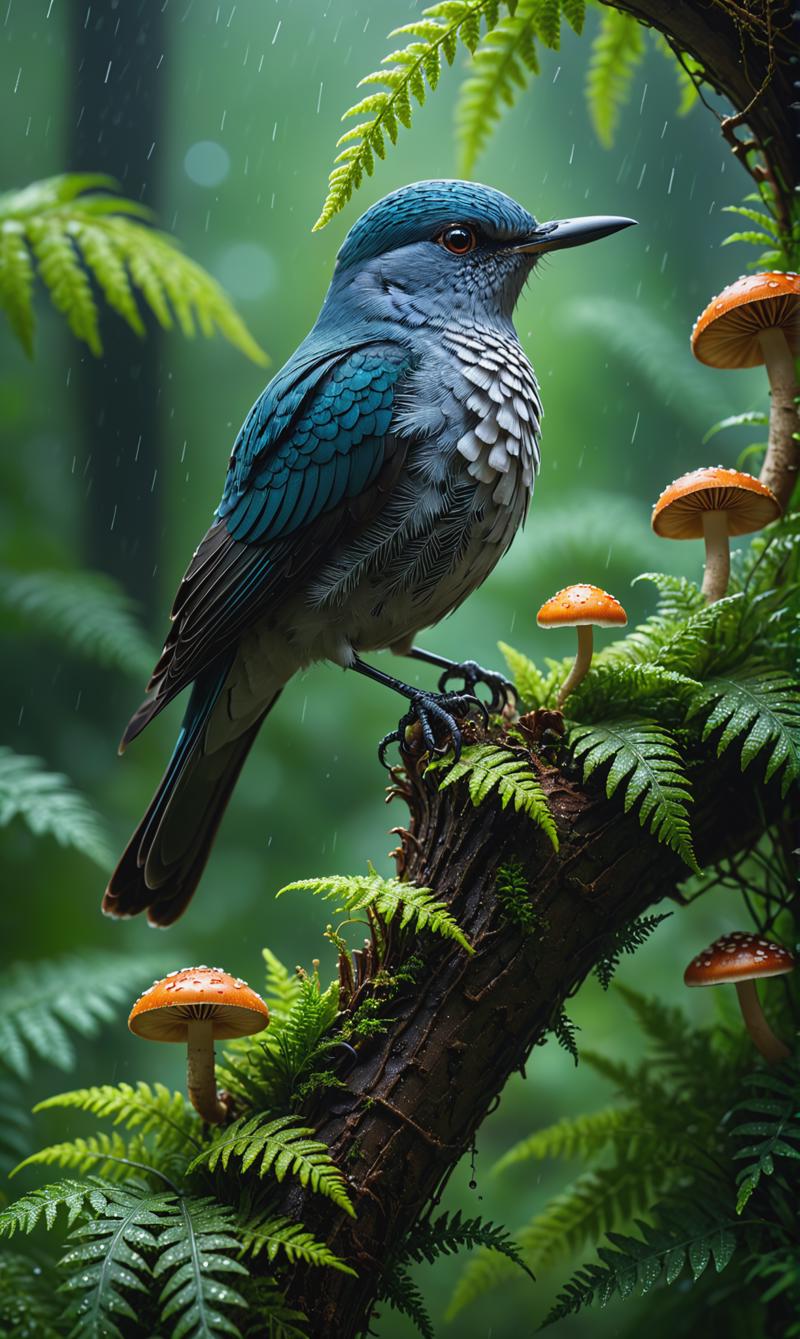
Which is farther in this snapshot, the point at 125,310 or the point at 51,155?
the point at 51,155

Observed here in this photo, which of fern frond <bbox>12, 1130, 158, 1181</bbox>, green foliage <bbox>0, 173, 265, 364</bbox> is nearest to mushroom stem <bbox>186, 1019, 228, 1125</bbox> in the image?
fern frond <bbox>12, 1130, 158, 1181</bbox>

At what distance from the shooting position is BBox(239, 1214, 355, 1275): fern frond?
1381 mm

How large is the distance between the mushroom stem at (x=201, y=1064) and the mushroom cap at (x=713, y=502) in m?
1.17

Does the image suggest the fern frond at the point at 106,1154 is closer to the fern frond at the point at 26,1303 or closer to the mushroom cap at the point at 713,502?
the fern frond at the point at 26,1303

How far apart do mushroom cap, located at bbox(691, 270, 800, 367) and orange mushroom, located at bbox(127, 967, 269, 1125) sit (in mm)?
1387

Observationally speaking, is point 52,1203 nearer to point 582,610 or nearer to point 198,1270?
point 198,1270

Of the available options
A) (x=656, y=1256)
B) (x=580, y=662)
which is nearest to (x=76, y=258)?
(x=580, y=662)

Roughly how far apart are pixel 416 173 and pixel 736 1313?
4254 mm

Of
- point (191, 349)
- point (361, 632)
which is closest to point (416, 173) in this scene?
point (191, 349)

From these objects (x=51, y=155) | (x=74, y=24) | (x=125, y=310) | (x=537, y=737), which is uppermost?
Answer: (x=74, y=24)

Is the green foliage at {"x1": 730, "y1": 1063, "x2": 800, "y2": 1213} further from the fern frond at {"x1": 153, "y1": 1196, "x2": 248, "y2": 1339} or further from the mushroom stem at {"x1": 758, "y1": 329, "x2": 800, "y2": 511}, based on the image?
the mushroom stem at {"x1": 758, "y1": 329, "x2": 800, "y2": 511}

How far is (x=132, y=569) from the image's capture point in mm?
4367

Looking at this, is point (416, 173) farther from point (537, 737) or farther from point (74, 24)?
point (537, 737)

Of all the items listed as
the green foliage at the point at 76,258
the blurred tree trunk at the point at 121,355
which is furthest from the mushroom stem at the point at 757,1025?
the blurred tree trunk at the point at 121,355
